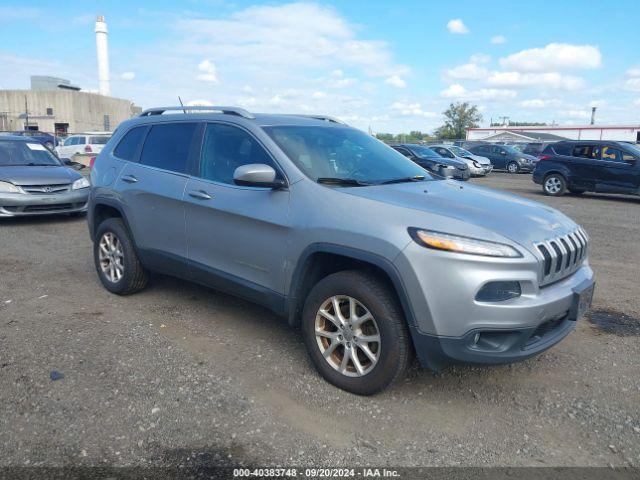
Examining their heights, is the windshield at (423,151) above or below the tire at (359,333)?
above

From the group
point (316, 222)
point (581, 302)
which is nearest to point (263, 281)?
point (316, 222)

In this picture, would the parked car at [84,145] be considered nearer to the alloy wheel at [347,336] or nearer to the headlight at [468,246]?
the alloy wheel at [347,336]

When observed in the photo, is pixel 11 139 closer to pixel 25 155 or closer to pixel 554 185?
pixel 25 155

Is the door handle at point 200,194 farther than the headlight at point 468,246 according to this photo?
Yes

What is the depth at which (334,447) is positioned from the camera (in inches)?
114

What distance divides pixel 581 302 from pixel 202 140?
10.0ft

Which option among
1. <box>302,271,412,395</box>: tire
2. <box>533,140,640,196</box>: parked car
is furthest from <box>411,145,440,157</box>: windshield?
<box>302,271,412,395</box>: tire

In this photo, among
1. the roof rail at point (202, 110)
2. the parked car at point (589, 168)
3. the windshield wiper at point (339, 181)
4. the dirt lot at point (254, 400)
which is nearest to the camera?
the dirt lot at point (254, 400)

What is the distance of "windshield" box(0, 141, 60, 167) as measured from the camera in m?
9.66

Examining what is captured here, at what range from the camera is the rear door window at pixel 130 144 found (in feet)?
16.8

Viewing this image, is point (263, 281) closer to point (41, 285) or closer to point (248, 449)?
point (248, 449)

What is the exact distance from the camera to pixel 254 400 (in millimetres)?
3354

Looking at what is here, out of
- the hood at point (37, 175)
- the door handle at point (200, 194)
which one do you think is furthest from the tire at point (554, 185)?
the door handle at point (200, 194)

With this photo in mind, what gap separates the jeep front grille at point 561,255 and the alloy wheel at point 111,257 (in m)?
3.80
